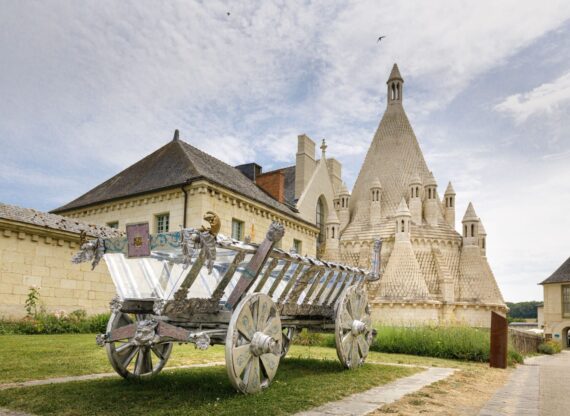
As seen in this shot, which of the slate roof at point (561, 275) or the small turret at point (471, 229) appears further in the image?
the slate roof at point (561, 275)

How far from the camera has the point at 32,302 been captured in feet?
46.3

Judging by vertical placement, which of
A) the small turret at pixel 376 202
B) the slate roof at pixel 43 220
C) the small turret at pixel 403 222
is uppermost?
the small turret at pixel 376 202

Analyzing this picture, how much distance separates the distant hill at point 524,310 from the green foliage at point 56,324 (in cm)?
10406

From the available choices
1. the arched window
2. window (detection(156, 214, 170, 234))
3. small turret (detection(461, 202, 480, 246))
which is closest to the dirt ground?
window (detection(156, 214, 170, 234))

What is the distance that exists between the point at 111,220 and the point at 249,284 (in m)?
17.2

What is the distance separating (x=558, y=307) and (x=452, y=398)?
139ft

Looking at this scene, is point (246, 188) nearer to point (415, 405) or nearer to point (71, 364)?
point (71, 364)

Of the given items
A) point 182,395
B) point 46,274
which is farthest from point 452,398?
point 46,274

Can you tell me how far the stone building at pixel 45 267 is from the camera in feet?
45.5

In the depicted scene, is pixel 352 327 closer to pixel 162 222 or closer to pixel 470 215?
pixel 162 222

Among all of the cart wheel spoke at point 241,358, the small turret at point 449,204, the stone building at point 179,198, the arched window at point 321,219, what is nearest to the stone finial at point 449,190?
the small turret at point 449,204

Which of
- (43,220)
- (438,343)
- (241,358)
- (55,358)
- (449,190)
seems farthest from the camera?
(449,190)

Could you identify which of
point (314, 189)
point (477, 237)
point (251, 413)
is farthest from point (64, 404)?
point (477, 237)

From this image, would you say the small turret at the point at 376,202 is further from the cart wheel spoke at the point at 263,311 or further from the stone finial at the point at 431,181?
the cart wheel spoke at the point at 263,311
